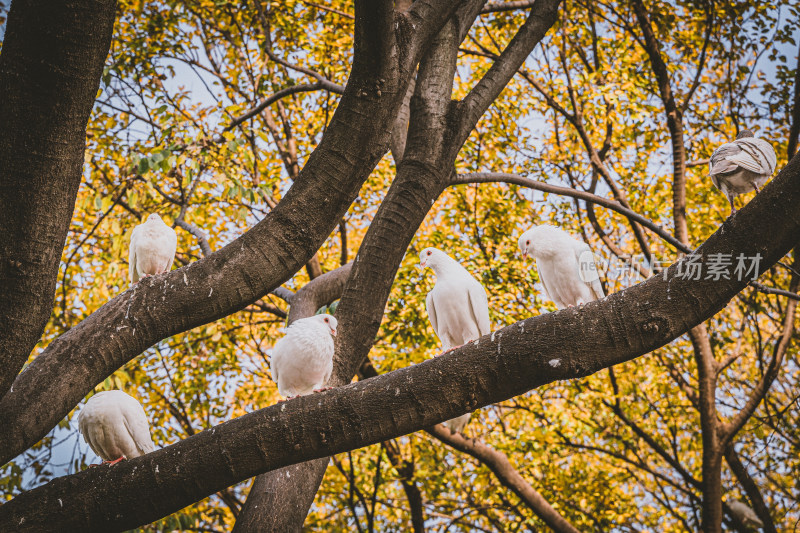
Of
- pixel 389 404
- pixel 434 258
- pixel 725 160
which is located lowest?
pixel 389 404

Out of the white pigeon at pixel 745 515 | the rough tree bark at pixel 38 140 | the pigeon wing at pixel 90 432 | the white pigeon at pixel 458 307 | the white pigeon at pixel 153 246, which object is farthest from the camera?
the white pigeon at pixel 745 515

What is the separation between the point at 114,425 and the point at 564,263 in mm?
3437

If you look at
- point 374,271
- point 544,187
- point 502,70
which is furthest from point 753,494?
point 374,271

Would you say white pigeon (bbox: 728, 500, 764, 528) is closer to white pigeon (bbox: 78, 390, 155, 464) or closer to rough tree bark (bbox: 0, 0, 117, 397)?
white pigeon (bbox: 78, 390, 155, 464)

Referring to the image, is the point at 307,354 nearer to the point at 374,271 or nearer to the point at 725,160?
the point at 374,271

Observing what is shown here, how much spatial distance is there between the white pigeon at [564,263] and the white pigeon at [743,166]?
3.26 feet

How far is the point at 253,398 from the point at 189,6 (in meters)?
6.12

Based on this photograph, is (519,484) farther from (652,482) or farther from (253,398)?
(652,482)

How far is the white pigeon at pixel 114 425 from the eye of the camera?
4.56m

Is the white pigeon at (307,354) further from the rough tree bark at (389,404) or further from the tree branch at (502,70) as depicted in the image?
the tree branch at (502,70)

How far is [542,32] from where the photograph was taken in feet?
17.2

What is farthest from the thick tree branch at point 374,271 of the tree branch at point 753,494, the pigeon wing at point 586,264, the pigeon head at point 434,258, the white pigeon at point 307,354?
the tree branch at point 753,494

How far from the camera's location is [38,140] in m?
2.36

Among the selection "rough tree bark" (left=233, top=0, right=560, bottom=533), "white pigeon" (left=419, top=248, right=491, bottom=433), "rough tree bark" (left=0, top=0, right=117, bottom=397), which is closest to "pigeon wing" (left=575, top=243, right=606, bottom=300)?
"white pigeon" (left=419, top=248, right=491, bottom=433)
